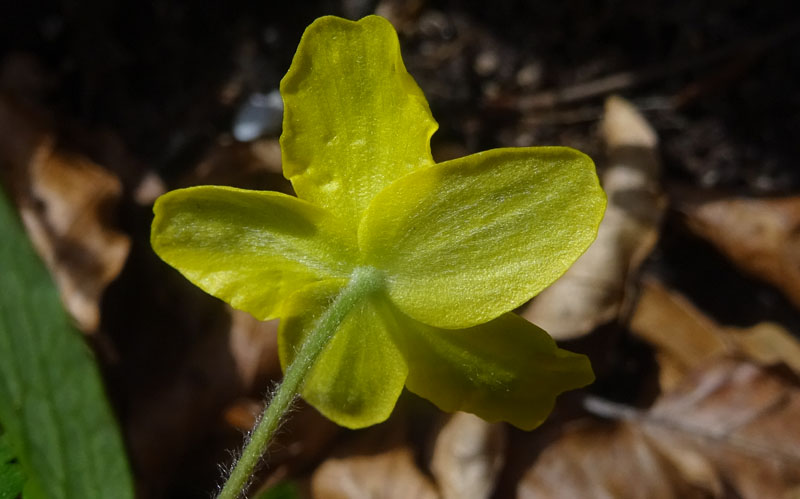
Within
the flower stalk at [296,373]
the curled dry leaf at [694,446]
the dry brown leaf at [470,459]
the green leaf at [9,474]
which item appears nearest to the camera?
the flower stalk at [296,373]

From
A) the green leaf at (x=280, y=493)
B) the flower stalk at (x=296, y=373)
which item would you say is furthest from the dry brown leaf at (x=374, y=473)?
the flower stalk at (x=296, y=373)

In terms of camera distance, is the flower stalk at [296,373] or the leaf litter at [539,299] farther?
the leaf litter at [539,299]

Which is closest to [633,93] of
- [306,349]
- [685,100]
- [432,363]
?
[685,100]

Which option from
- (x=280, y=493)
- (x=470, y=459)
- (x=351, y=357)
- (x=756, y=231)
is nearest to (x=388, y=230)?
(x=351, y=357)

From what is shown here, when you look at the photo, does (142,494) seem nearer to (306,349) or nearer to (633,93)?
(306,349)

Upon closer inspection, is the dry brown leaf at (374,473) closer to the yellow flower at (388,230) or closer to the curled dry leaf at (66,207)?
the curled dry leaf at (66,207)

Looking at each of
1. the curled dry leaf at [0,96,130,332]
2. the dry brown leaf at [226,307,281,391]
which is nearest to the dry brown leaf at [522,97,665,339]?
the dry brown leaf at [226,307,281,391]
